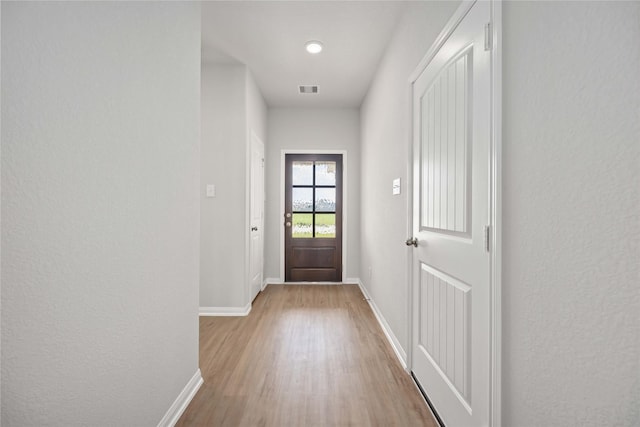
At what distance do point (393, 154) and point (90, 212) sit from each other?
2.14m

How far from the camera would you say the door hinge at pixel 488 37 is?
45.3 inches

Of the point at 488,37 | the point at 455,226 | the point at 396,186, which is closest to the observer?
the point at 488,37

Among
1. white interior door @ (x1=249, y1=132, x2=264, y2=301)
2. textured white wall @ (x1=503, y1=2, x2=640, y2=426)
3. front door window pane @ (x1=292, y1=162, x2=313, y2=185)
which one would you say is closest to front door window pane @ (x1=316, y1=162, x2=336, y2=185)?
front door window pane @ (x1=292, y1=162, x2=313, y2=185)

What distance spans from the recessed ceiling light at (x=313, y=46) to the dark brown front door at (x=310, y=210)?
1874 mm

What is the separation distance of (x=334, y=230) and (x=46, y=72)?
4120mm

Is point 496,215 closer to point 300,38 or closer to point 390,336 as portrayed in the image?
point 390,336

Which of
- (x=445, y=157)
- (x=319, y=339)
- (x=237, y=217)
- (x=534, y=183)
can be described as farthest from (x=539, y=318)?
(x=237, y=217)

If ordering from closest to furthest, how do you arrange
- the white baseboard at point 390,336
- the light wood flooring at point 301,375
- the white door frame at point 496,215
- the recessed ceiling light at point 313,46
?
the white door frame at point 496,215 → the light wood flooring at point 301,375 → the white baseboard at point 390,336 → the recessed ceiling light at point 313,46

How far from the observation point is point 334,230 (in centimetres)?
483

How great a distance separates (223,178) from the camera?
11.2 ft

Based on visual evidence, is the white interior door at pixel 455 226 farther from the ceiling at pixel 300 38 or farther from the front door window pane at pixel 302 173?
the front door window pane at pixel 302 173

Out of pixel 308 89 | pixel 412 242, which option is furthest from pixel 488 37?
pixel 308 89

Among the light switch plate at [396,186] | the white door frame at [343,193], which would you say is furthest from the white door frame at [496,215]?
the white door frame at [343,193]

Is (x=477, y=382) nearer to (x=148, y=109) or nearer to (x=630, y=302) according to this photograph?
(x=630, y=302)
